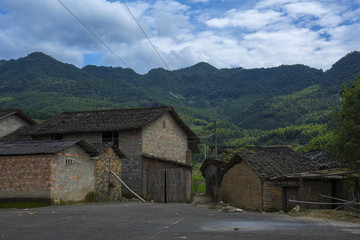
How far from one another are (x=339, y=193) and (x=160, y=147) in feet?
47.4

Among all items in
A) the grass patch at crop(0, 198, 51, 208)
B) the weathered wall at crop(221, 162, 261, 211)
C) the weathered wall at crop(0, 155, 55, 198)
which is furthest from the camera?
the weathered wall at crop(221, 162, 261, 211)

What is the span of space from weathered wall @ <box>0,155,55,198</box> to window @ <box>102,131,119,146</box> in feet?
32.5

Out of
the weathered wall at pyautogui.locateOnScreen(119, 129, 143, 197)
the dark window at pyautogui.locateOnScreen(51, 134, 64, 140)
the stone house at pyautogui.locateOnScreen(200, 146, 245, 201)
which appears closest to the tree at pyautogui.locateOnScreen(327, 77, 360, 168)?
the stone house at pyautogui.locateOnScreen(200, 146, 245, 201)

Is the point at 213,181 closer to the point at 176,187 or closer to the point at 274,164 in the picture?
the point at 176,187

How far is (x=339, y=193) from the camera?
19.9m

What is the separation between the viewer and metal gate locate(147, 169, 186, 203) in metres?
26.0

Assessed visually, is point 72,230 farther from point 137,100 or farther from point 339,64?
point 339,64

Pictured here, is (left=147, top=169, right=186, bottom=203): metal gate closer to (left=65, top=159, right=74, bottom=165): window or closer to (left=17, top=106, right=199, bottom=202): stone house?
(left=17, top=106, right=199, bottom=202): stone house

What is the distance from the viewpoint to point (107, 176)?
80.1ft

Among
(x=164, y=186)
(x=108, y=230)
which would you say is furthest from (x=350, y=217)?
(x=164, y=186)

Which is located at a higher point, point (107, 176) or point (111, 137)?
point (111, 137)

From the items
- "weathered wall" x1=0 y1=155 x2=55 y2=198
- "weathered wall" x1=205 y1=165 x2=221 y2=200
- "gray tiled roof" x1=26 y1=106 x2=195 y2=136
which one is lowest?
"weathered wall" x1=205 y1=165 x2=221 y2=200

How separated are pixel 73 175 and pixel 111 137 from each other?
8402mm

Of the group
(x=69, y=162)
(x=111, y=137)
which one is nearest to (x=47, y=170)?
(x=69, y=162)
